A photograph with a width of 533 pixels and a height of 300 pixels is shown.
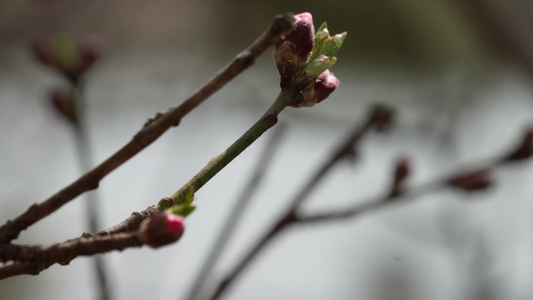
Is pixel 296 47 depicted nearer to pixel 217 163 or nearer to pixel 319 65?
pixel 319 65

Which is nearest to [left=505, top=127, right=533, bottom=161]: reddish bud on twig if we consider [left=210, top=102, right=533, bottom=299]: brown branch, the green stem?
[left=210, top=102, right=533, bottom=299]: brown branch

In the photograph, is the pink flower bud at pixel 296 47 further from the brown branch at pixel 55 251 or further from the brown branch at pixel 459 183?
the brown branch at pixel 459 183

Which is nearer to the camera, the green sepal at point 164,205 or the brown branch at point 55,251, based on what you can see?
the brown branch at point 55,251

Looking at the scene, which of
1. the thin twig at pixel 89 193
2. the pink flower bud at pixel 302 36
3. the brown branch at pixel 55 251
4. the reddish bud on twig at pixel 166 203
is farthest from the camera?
the thin twig at pixel 89 193

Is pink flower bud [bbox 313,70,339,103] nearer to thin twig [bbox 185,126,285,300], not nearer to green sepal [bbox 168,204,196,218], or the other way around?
green sepal [bbox 168,204,196,218]

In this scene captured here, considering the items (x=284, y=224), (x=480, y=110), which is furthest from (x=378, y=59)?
(x=284, y=224)

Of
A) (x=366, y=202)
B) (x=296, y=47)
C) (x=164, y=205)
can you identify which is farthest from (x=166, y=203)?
(x=366, y=202)

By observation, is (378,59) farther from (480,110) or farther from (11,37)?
(11,37)

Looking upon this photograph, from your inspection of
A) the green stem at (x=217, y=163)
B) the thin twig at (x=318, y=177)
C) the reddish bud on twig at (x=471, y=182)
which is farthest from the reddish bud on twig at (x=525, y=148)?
the green stem at (x=217, y=163)
